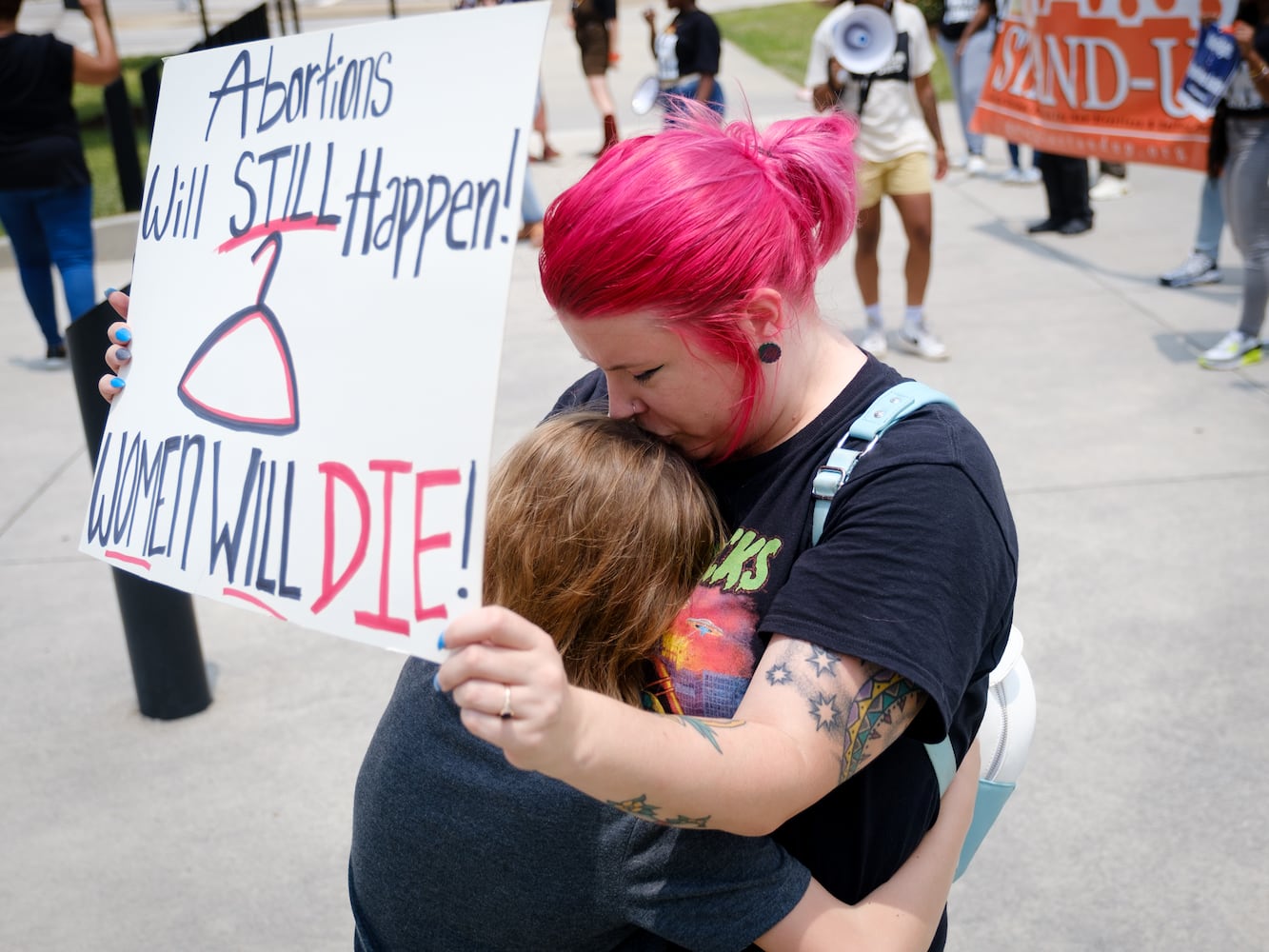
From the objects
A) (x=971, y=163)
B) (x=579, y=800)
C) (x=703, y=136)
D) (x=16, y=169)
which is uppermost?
(x=703, y=136)

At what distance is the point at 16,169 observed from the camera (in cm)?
583

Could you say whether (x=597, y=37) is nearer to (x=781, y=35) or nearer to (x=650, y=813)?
(x=781, y=35)

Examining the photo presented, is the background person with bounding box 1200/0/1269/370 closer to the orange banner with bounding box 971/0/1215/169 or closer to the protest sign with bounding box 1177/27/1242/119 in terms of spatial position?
the protest sign with bounding box 1177/27/1242/119

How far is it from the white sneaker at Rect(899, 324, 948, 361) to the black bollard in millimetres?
3593

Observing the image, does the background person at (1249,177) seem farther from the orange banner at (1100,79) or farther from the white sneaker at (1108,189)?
the white sneaker at (1108,189)

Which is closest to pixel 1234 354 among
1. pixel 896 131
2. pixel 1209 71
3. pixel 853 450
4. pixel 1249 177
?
pixel 1249 177

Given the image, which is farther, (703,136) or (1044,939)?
(1044,939)

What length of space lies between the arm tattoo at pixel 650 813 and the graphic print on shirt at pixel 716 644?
19 centimetres

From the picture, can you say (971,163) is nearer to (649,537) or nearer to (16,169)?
(16,169)

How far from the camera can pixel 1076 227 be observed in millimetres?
7598

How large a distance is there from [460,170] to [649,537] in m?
0.44

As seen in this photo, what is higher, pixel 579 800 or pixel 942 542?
pixel 942 542

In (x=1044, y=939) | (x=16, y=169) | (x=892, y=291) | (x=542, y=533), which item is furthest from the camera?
(x=892, y=291)

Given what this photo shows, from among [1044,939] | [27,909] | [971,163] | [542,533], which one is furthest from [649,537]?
[971,163]
